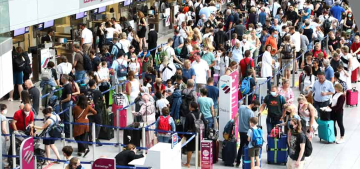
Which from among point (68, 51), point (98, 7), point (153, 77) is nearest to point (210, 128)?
point (153, 77)

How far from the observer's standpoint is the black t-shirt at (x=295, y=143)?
12164mm

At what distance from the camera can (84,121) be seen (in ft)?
45.0

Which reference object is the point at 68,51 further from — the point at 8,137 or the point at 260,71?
the point at 8,137

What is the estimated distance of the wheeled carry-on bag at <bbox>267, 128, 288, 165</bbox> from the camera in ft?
43.8

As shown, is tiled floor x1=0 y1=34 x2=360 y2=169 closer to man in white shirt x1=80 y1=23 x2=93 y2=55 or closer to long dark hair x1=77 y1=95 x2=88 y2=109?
long dark hair x1=77 y1=95 x2=88 y2=109

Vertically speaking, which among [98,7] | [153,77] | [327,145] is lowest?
[327,145]

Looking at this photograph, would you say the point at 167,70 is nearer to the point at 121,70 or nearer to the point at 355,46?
the point at 121,70

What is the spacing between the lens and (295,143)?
12.2 m

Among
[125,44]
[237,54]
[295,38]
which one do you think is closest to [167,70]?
[237,54]

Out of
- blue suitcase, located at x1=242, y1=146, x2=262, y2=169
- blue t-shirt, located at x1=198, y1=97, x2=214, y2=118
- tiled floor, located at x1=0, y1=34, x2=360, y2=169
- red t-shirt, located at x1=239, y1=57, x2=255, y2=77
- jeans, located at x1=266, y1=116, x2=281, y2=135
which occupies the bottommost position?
tiled floor, located at x1=0, y1=34, x2=360, y2=169

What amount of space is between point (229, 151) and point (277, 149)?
0.97 m

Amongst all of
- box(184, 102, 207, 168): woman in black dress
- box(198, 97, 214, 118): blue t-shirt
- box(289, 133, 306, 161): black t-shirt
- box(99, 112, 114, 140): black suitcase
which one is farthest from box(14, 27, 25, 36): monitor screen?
box(289, 133, 306, 161): black t-shirt

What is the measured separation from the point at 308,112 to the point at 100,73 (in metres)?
5.36

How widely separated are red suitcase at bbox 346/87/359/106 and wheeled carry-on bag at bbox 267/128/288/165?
5.54 m
